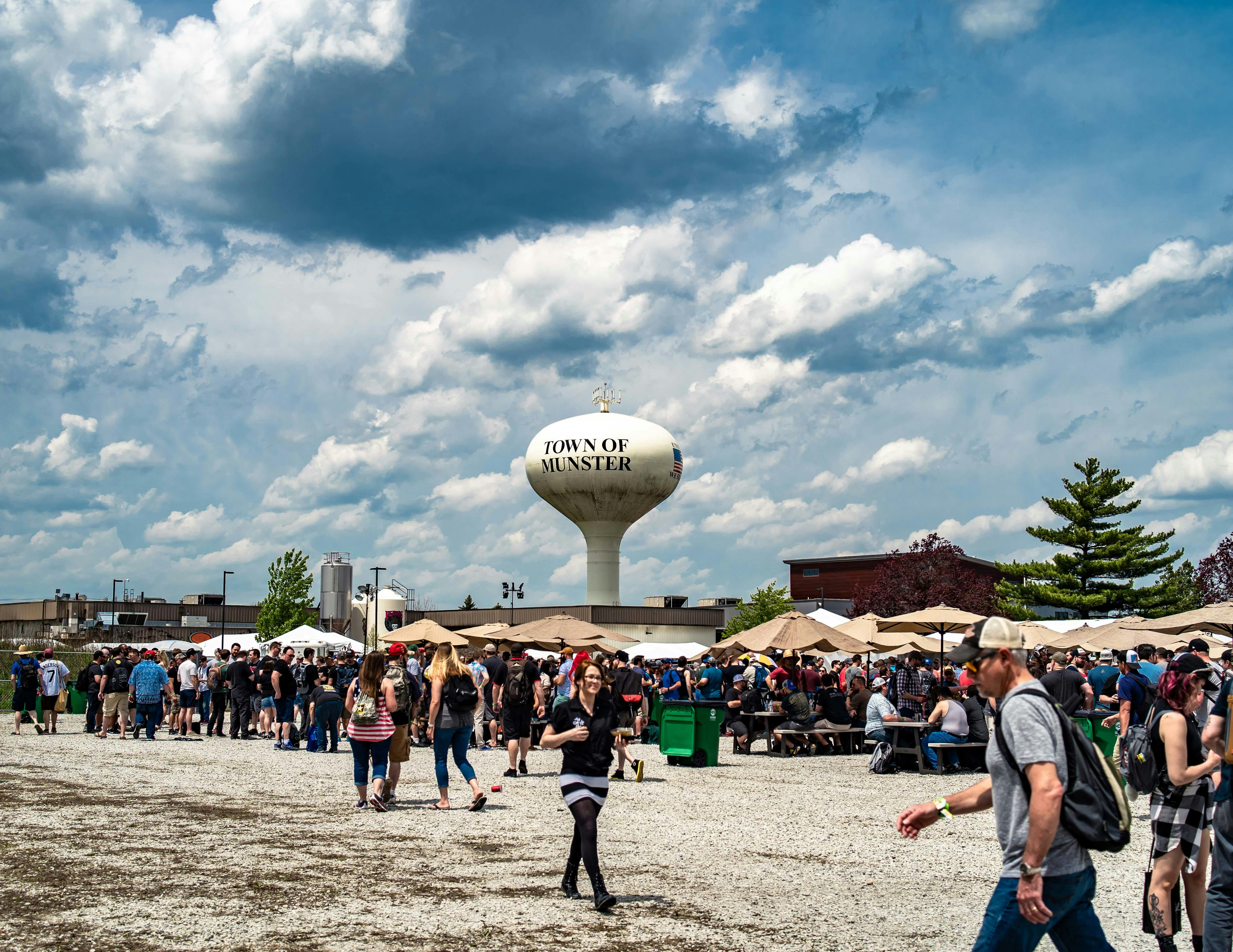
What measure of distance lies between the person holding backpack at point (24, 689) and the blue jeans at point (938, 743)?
53.4ft

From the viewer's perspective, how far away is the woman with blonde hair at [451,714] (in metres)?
12.0

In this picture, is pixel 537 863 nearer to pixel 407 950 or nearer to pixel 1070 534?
pixel 407 950

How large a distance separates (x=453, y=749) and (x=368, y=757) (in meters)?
0.95

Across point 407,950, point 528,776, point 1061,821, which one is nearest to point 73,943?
point 407,950

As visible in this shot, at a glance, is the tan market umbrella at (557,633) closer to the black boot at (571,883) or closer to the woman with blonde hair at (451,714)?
the woman with blonde hair at (451,714)

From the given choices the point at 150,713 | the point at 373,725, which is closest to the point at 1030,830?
the point at 373,725

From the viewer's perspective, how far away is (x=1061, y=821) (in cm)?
404

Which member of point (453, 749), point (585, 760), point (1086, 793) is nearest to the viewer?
point (1086, 793)

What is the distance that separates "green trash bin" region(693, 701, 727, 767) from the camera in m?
17.8

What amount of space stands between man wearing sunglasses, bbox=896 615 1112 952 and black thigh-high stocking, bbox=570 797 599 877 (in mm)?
3502

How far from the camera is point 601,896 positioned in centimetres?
718

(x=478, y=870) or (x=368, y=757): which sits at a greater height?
(x=368, y=757)

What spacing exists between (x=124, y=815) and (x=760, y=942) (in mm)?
7260

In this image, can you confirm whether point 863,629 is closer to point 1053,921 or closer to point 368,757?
point 368,757
